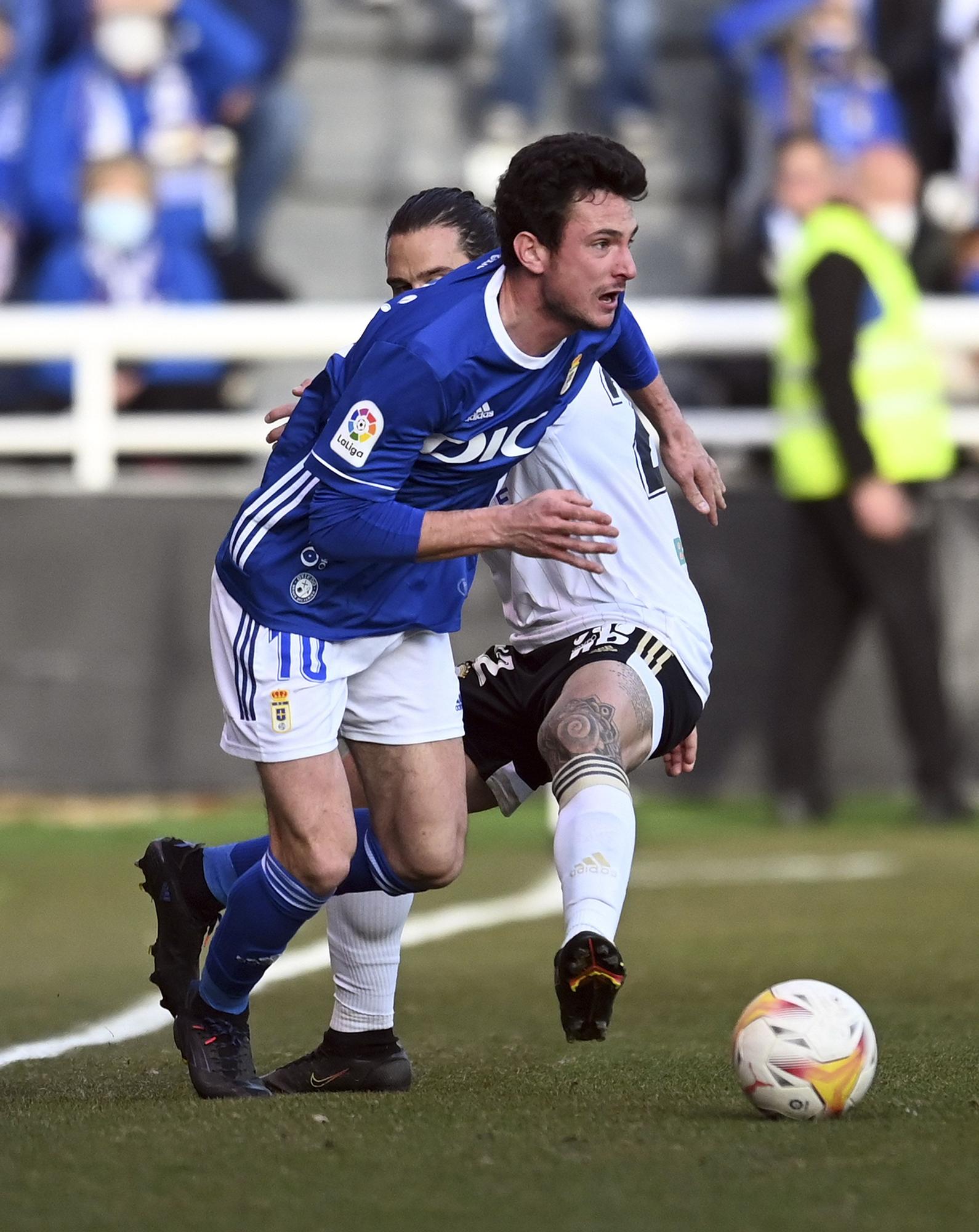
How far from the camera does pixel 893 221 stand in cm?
1103

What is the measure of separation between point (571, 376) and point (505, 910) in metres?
3.56

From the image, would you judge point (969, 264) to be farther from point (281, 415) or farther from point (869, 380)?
point (281, 415)

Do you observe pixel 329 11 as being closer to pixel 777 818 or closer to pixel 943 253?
pixel 943 253

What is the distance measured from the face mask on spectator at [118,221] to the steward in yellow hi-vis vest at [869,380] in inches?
126

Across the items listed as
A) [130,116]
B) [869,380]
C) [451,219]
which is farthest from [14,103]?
[451,219]

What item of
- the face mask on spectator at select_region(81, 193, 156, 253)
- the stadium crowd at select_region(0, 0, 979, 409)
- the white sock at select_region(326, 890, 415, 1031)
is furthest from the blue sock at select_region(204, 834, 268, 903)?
the face mask on spectator at select_region(81, 193, 156, 253)

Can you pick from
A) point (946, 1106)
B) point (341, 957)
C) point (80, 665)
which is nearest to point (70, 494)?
point (80, 665)

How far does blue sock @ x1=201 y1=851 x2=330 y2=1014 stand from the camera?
4.62 m

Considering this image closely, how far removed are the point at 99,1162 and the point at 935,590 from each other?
23.8 ft

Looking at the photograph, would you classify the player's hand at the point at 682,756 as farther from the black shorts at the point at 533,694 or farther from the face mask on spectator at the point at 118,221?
the face mask on spectator at the point at 118,221

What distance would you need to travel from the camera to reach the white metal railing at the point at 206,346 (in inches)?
407

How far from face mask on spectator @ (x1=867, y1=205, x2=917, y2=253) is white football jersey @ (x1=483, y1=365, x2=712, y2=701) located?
5943 mm

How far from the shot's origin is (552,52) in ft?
44.8

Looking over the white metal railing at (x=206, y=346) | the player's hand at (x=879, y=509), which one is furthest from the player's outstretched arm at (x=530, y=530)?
the white metal railing at (x=206, y=346)
